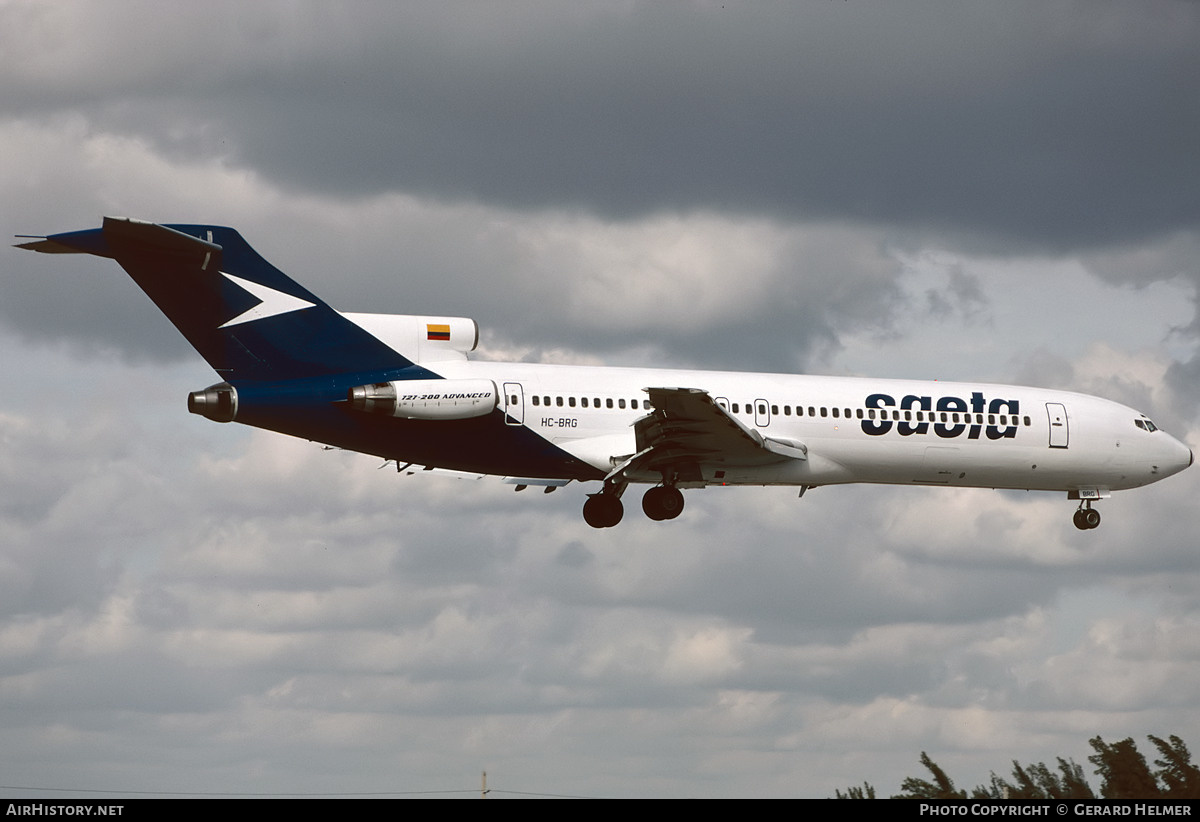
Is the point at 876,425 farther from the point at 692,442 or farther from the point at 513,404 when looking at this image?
the point at 513,404

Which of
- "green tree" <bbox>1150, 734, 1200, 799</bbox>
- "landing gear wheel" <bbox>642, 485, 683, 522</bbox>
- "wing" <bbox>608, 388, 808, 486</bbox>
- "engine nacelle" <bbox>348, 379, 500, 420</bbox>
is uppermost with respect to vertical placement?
"engine nacelle" <bbox>348, 379, 500, 420</bbox>

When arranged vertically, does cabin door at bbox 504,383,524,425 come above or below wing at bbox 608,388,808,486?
above

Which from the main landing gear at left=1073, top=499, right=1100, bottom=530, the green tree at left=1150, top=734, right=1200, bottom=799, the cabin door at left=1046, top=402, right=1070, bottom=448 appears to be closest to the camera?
the green tree at left=1150, top=734, right=1200, bottom=799

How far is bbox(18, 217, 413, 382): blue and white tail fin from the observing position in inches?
1399

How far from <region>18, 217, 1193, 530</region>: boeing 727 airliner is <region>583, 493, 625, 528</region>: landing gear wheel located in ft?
0.11

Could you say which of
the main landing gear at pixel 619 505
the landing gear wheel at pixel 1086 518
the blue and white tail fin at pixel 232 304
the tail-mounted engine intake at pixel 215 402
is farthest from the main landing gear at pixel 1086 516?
the tail-mounted engine intake at pixel 215 402

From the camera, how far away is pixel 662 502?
41469 millimetres

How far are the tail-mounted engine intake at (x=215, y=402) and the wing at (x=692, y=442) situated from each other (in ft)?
31.8

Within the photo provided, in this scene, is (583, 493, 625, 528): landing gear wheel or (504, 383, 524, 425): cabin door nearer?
(504, 383, 524, 425): cabin door

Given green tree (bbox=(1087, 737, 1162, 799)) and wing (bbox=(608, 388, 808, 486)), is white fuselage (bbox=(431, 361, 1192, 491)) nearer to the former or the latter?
wing (bbox=(608, 388, 808, 486))

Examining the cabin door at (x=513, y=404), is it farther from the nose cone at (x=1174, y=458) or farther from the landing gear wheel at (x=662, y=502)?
the nose cone at (x=1174, y=458)

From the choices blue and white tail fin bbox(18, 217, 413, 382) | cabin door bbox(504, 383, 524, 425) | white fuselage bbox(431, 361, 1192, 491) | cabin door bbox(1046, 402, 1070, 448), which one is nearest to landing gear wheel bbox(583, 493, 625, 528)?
A: white fuselage bbox(431, 361, 1192, 491)

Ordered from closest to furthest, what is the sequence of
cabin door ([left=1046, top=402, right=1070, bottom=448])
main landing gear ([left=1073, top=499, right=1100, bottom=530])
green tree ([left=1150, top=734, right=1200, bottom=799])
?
1. green tree ([left=1150, top=734, right=1200, bottom=799])
2. cabin door ([left=1046, top=402, right=1070, bottom=448])
3. main landing gear ([left=1073, top=499, right=1100, bottom=530])
